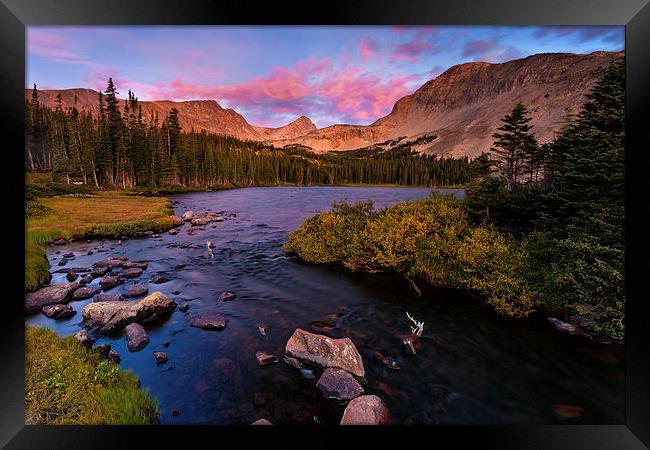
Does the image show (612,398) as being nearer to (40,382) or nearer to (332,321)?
(332,321)

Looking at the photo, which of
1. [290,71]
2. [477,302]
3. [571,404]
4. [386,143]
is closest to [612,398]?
[571,404]

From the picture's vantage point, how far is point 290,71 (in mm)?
7078

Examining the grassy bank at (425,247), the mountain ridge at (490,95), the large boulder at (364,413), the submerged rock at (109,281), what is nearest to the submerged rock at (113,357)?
the submerged rock at (109,281)

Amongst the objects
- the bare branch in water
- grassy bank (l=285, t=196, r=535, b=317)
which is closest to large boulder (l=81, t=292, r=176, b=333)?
grassy bank (l=285, t=196, r=535, b=317)

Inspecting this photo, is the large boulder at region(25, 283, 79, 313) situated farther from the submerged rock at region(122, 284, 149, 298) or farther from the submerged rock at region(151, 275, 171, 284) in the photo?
the submerged rock at region(151, 275, 171, 284)

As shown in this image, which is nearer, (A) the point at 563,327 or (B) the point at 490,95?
(A) the point at 563,327

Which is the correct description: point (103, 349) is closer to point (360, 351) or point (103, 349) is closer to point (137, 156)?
point (360, 351)

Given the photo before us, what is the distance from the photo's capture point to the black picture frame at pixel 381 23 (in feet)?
14.4

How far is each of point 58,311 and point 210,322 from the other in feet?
12.3

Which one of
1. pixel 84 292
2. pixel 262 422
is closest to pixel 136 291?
pixel 84 292

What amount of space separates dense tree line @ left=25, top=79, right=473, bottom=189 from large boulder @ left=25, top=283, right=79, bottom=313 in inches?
122

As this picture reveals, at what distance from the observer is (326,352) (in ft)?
18.6

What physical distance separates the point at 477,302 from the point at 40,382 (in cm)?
1089

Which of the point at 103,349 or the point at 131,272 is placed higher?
the point at 131,272
